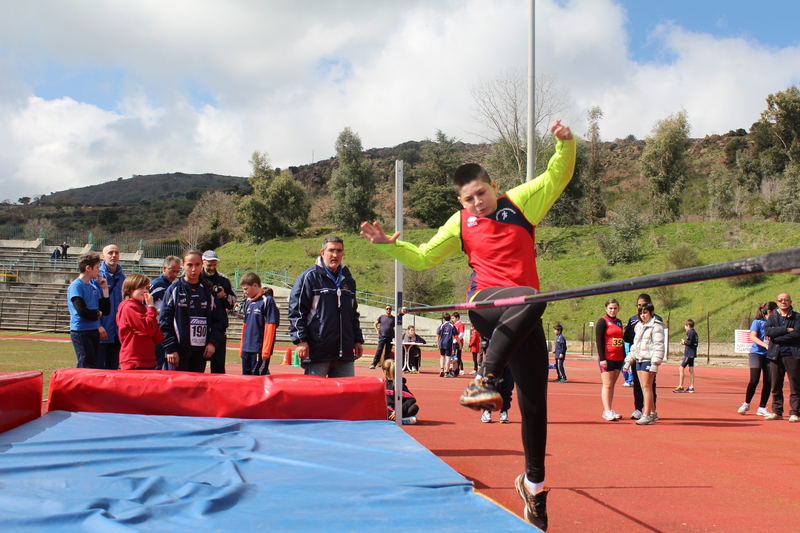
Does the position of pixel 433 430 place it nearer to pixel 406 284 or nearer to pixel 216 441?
pixel 216 441

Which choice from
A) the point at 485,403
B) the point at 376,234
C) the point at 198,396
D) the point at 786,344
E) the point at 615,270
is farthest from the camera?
the point at 615,270

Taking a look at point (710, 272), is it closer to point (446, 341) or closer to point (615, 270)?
point (446, 341)

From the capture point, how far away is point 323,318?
17.0 ft

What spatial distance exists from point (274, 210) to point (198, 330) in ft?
147

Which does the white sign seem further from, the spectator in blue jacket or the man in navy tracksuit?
the man in navy tracksuit

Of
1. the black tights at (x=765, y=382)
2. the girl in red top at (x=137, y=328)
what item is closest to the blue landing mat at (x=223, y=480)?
the girl in red top at (x=137, y=328)

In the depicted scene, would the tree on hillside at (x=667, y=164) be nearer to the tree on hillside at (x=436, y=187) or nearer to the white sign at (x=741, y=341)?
the tree on hillside at (x=436, y=187)

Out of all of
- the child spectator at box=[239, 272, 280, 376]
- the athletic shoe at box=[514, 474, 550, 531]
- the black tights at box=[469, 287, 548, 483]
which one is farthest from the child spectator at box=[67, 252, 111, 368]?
the athletic shoe at box=[514, 474, 550, 531]

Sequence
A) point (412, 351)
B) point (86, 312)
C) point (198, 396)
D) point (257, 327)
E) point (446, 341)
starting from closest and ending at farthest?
point (198, 396), point (86, 312), point (257, 327), point (446, 341), point (412, 351)

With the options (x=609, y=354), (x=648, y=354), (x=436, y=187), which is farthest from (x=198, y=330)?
(x=436, y=187)

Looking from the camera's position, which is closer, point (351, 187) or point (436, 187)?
point (351, 187)

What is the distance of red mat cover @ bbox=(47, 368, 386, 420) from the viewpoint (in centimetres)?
452

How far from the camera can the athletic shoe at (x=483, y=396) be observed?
8.61 ft

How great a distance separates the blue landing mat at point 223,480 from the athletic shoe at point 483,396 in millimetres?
467
